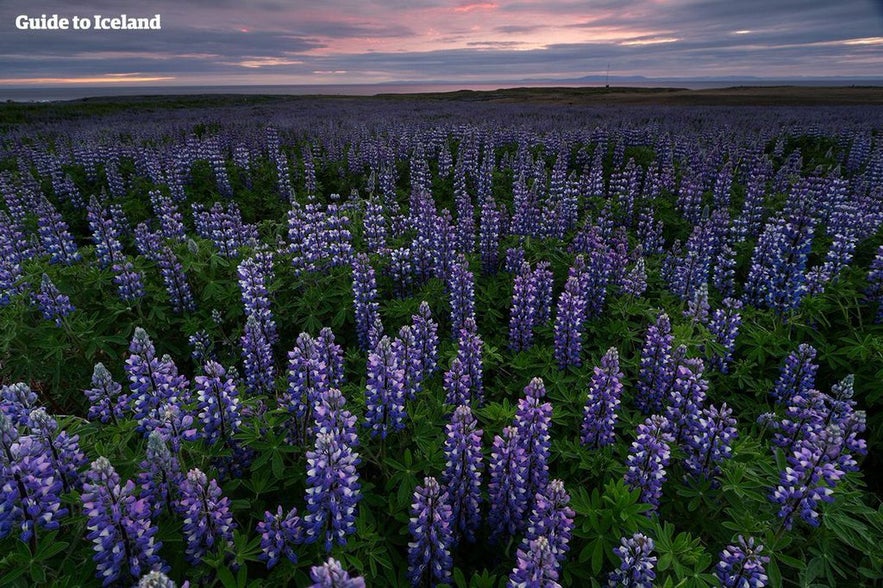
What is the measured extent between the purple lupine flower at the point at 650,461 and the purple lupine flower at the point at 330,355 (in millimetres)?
2620

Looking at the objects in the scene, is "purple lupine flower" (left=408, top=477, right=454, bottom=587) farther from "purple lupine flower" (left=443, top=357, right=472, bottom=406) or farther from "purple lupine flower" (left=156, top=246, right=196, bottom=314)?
"purple lupine flower" (left=156, top=246, right=196, bottom=314)

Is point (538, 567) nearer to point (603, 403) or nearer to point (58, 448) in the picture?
point (603, 403)

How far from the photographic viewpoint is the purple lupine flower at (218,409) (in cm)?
362

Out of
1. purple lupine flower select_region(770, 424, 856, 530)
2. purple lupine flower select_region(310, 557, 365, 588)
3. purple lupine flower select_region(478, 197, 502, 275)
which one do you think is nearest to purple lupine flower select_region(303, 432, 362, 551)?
purple lupine flower select_region(310, 557, 365, 588)

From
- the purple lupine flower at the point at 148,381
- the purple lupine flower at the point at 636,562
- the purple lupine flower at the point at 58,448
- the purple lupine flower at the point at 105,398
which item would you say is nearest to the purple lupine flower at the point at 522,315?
the purple lupine flower at the point at 636,562

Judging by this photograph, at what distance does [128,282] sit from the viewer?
635 centimetres

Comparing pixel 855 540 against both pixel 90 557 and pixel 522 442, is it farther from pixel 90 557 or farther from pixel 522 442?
pixel 90 557

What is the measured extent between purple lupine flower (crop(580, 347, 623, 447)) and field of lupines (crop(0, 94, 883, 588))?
3 cm

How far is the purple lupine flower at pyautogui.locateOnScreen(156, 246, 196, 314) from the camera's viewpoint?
6.57 meters

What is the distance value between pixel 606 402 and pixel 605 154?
56.9 ft

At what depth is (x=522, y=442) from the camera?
3.51m

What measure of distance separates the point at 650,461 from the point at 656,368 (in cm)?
167

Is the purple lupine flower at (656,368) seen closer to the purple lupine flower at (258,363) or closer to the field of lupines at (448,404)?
the field of lupines at (448,404)

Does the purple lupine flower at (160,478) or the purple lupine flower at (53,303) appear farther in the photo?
the purple lupine flower at (53,303)
